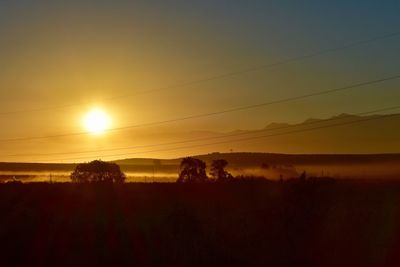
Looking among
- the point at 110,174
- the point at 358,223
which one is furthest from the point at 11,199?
the point at 110,174

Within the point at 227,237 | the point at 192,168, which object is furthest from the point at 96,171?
the point at 227,237

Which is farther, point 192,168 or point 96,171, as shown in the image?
point 96,171

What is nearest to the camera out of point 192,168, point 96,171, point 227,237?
point 227,237

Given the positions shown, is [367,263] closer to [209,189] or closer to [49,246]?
[49,246]

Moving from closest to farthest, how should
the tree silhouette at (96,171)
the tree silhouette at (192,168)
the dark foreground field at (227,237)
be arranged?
the dark foreground field at (227,237) < the tree silhouette at (192,168) < the tree silhouette at (96,171)

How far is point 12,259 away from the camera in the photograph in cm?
2153

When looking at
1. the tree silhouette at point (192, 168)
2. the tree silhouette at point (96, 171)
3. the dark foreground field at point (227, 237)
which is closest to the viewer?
the dark foreground field at point (227, 237)

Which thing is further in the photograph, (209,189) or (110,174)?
(110,174)

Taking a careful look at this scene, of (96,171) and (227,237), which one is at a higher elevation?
(96,171)

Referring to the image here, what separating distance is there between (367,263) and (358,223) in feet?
9.48

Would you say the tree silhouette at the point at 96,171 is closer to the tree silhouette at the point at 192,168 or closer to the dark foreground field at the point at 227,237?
the tree silhouette at the point at 192,168

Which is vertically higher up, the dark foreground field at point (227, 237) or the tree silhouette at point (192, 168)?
the tree silhouette at point (192, 168)

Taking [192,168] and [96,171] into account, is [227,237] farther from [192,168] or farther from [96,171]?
[96,171]

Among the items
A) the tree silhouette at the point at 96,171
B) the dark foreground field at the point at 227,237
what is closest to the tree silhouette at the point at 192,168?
the tree silhouette at the point at 96,171
